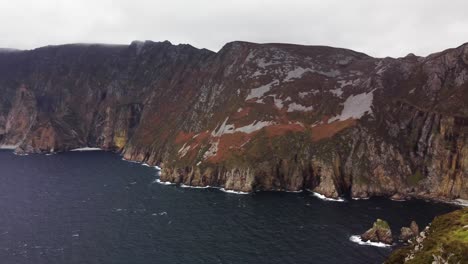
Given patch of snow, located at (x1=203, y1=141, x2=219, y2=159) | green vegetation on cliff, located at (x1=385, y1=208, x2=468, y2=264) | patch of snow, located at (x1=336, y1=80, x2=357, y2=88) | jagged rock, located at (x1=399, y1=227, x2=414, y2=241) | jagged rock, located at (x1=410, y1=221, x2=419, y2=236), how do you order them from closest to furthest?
green vegetation on cliff, located at (x1=385, y1=208, x2=468, y2=264), jagged rock, located at (x1=399, y1=227, x2=414, y2=241), jagged rock, located at (x1=410, y1=221, x2=419, y2=236), patch of snow, located at (x1=203, y1=141, x2=219, y2=159), patch of snow, located at (x1=336, y1=80, x2=357, y2=88)

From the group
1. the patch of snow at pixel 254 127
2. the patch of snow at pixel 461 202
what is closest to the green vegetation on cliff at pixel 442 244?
the patch of snow at pixel 461 202

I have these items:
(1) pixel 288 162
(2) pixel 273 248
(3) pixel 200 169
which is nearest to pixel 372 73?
(1) pixel 288 162

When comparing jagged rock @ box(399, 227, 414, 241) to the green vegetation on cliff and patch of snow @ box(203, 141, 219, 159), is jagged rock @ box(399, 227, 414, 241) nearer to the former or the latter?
the green vegetation on cliff

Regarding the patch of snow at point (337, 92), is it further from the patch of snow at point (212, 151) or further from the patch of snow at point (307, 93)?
the patch of snow at point (212, 151)

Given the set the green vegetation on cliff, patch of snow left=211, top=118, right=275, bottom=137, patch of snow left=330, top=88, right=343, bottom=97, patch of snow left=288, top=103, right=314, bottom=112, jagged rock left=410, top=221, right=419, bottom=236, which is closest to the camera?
the green vegetation on cliff

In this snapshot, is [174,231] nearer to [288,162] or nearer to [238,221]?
[238,221]

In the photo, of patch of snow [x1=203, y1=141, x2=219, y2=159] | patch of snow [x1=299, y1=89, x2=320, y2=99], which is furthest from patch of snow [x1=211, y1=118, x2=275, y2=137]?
patch of snow [x1=299, y1=89, x2=320, y2=99]
